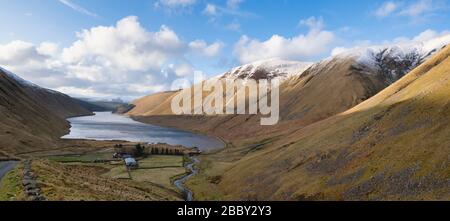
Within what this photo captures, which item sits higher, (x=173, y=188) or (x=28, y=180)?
(x=28, y=180)

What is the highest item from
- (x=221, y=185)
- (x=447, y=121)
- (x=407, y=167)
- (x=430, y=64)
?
(x=430, y=64)

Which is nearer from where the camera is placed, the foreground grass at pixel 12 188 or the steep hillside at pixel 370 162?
the foreground grass at pixel 12 188

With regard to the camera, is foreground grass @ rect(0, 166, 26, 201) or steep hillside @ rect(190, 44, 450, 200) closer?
foreground grass @ rect(0, 166, 26, 201)

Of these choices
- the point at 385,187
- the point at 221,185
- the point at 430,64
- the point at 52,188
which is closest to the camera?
the point at 52,188

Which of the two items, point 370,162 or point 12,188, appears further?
point 370,162

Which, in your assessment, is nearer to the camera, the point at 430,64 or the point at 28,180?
the point at 28,180

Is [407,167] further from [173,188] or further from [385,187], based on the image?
[173,188]

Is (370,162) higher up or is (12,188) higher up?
(12,188)
